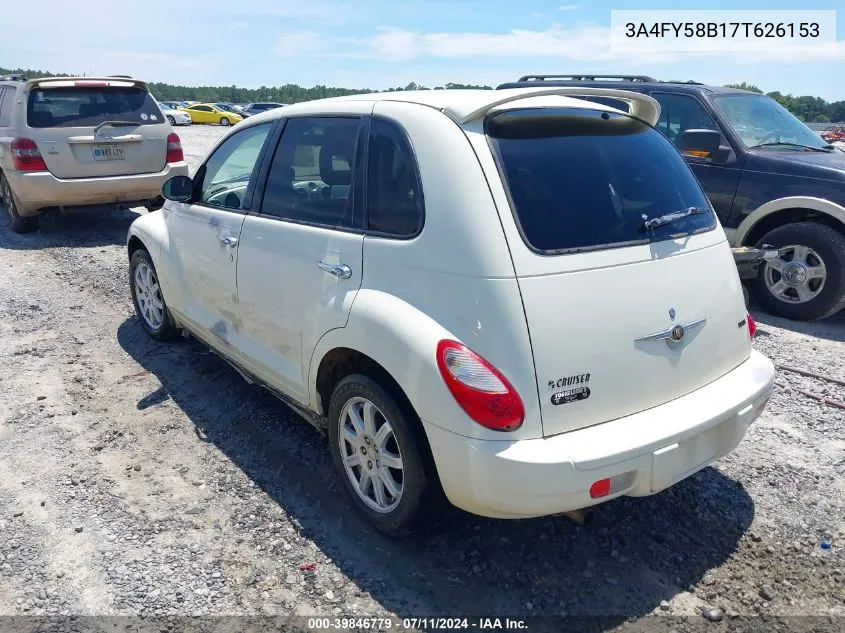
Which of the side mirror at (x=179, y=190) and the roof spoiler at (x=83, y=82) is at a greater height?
the roof spoiler at (x=83, y=82)

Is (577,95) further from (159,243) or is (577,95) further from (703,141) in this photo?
(703,141)

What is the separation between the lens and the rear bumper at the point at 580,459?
7.94 ft

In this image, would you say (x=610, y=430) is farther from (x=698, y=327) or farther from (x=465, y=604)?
(x=465, y=604)

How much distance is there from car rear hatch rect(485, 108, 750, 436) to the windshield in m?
4.03

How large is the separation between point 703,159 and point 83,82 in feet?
24.2

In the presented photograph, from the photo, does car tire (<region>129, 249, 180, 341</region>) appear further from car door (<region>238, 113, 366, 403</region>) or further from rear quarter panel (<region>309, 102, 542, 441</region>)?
rear quarter panel (<region>309, 102, 542, 441</region>)

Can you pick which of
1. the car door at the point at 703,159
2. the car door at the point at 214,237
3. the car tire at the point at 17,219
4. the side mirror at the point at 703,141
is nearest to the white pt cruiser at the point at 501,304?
the car door at the point at 214,237

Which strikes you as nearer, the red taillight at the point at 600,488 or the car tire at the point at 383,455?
the red taillight at the point at 600,488

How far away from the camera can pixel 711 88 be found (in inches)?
272

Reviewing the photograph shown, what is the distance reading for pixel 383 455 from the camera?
2.95 m

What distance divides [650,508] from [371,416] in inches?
57.8

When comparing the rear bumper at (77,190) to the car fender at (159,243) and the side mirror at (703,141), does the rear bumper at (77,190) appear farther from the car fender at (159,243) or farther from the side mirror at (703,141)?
the side mirror at (703,141)

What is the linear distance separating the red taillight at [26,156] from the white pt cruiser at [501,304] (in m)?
6.02

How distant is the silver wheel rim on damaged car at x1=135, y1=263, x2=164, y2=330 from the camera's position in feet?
17.1
